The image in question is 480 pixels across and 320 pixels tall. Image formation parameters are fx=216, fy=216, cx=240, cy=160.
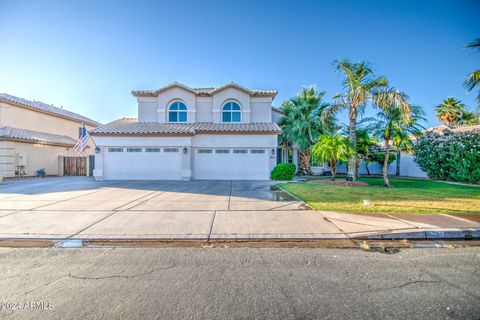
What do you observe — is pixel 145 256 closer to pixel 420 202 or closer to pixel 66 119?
pixel 420 202

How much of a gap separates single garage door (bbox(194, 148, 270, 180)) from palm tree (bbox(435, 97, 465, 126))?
28818 millimetres

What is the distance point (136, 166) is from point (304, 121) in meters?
14.7

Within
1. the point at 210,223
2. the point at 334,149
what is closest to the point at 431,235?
the point at 210,223

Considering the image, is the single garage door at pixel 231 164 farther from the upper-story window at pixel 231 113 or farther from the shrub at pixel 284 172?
the upper-story window at pixel 231 113

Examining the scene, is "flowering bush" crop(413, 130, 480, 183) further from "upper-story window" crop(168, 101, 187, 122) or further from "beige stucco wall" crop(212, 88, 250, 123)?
"upper-story window" crop(168, 101, 187, 122)

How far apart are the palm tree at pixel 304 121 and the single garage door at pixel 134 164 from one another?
10307mm

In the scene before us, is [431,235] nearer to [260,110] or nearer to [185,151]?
[185,151]

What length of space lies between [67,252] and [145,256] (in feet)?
5.09

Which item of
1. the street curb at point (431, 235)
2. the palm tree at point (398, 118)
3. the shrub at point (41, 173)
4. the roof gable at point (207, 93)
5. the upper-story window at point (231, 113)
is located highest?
the roof gable at point (207, 93)

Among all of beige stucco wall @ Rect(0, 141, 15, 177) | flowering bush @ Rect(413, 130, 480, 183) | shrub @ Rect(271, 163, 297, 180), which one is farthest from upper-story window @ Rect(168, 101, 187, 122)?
flowering bush @ Rect(413, 130, 480, 183)

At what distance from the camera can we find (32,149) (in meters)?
18.9

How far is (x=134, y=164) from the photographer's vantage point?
16.6 metres

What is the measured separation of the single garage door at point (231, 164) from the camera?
16.9 metres

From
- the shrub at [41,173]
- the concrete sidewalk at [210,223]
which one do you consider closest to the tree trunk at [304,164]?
A: the concrete sidewalk at [210,223]
